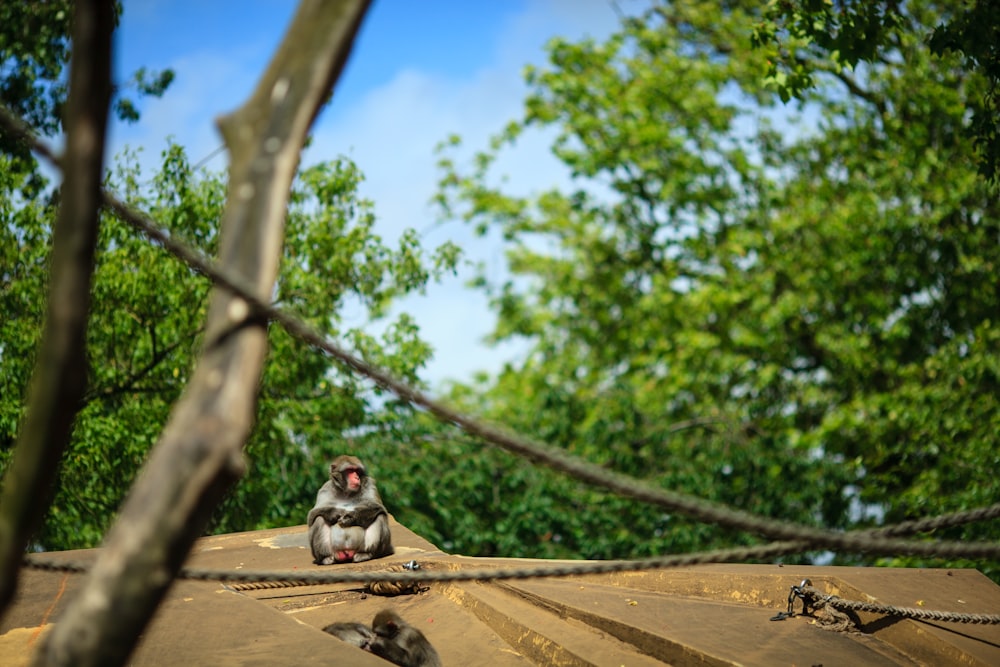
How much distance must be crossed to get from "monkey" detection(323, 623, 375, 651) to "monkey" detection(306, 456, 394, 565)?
7.10 feet

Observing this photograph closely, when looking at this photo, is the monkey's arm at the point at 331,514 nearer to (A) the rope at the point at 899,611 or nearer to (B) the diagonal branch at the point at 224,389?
(A) the rope at the point at 899,611

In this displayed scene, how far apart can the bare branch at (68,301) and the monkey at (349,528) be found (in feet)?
15.7

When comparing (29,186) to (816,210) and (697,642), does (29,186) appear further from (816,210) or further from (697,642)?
(816,210)

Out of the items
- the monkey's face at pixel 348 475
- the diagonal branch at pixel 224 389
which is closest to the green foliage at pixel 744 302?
the monkey's face at pixel 348 475

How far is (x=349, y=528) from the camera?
21.5ft

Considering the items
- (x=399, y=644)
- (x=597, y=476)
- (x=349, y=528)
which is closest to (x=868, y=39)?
(x=349, y=528)

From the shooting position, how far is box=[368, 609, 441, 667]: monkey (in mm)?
3926

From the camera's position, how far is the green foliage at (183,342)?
8555 millimetres

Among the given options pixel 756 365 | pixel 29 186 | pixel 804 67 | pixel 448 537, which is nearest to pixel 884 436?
pixel 756 365

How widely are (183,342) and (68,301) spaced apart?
7912 mm

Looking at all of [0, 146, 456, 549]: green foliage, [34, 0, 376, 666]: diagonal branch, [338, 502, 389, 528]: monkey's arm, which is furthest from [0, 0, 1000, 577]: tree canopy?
[34, 0, 376, 666]: diagonal branch

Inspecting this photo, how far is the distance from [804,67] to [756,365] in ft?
24.7

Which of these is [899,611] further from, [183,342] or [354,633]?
[183,342]

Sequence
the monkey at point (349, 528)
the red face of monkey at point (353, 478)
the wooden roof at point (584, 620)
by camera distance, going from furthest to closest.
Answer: the red face of monkey at point (353, 478)
the monkey at point (349, 528)
the wooden roof at point (584, 620)
